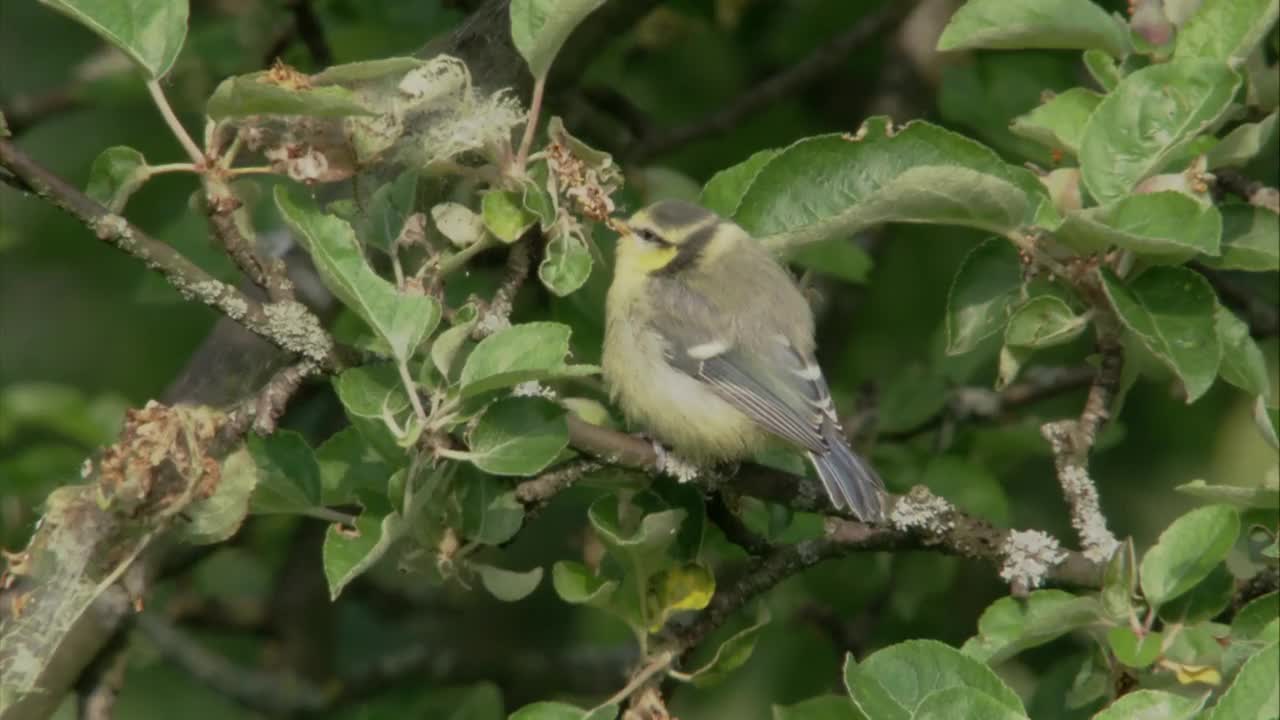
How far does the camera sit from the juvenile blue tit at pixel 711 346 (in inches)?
139

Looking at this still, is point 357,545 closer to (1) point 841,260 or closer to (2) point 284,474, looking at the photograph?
(2) point 284,474

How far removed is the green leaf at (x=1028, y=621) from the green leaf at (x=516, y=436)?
744mm

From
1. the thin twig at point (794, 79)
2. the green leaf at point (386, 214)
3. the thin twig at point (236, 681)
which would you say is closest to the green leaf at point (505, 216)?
the green leaf at point (386, 214)

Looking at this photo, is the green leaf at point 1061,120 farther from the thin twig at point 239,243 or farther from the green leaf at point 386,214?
the thin twig at point 239,243

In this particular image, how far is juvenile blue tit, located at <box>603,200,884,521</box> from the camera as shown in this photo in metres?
3.54

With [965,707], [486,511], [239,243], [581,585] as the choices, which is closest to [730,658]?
[581,585]

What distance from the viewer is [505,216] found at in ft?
9.65

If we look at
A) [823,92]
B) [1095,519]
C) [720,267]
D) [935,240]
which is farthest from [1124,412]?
[1095,519]

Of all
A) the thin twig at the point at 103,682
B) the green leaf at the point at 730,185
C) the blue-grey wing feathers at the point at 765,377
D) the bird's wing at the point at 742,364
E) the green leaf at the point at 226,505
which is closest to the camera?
the green leaf at the point at 226,505

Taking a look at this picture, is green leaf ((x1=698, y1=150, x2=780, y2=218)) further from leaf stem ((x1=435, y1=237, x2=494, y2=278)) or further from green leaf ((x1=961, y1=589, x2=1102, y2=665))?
green leaf ((x1=961, y1=589, x2=1102, y2=665))

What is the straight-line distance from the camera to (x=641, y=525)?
2.96 m

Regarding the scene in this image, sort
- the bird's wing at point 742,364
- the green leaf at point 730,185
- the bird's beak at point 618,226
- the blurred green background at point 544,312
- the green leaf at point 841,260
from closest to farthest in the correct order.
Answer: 1. the green leaf at point 730,185
2. the bird's beak at point 618,226
3. the bird's wing at point 742,364
4. the green leaf at point 841,260
5. the blurred green background at point 544,312

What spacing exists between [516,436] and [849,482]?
2.44 feet

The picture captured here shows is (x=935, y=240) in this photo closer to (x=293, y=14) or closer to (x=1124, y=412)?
(x=1124, y=412)
